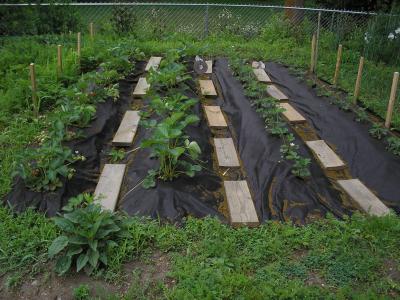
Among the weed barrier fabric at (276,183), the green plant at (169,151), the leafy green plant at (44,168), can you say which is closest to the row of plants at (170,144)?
the green plant at (169,151)

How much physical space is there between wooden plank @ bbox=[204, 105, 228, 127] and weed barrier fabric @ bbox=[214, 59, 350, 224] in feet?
0.45

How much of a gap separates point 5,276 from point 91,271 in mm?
551

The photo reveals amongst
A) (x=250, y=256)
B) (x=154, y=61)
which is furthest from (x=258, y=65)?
(x=250, y=256)

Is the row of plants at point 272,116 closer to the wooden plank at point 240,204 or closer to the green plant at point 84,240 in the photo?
the wooden plank at point 240,204

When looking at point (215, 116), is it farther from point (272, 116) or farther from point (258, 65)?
point (258, 65)

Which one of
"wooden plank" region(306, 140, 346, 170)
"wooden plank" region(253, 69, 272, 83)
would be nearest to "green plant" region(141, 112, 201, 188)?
"wooden plank" region(306, 140, 346, 170)

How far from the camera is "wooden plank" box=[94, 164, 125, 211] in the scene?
11.3 feet

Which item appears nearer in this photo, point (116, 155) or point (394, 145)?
point (116, 155)

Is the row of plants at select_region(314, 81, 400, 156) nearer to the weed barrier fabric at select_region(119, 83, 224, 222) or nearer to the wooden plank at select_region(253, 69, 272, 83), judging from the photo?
the wooden plank at select_region(253, 69, 272, 83)

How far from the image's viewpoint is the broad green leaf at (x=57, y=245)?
2.74 meters

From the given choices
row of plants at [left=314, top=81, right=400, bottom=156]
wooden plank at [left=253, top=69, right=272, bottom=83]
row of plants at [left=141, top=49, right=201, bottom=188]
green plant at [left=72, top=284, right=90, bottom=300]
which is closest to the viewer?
green plant at [left=72, top=284, right=90, bottom=300]

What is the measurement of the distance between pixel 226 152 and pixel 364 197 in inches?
54.1

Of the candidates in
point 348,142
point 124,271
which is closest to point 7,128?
point 124,271

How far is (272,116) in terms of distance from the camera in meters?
4.96
